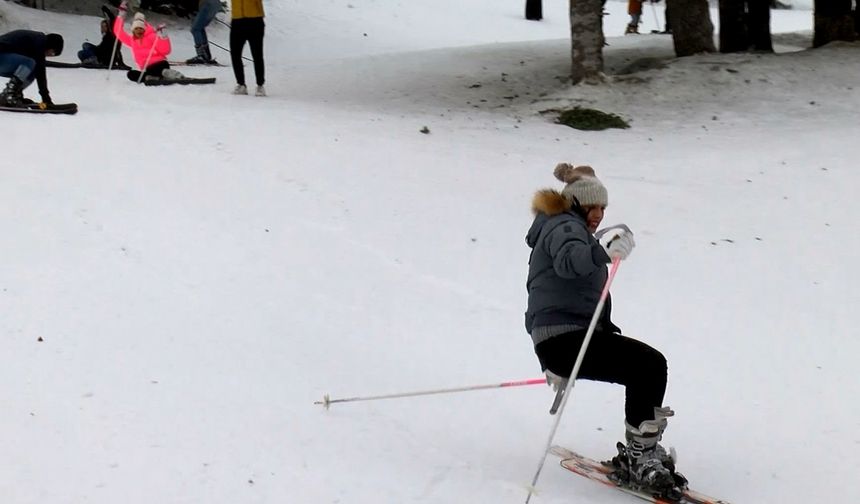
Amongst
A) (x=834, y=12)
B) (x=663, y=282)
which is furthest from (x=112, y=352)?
(x=834, y=12)

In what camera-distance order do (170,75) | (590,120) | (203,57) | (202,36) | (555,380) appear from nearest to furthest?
(555,380), (590,120), (170,75), (203,57), (202,36)

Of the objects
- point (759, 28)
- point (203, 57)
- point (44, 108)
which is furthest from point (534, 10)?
point (44, 108)

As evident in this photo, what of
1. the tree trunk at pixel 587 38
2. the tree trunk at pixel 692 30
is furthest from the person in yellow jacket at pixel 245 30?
the tree trunk at pixel 692 30

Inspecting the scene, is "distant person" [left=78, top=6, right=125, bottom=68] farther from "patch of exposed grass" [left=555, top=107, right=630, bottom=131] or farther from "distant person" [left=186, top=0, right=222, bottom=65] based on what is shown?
"patch of exposed grass" [left=555, top=107, right=630, bottom=131]

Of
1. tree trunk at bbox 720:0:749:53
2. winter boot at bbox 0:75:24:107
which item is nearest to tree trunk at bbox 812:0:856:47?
tree trunk at bbox 720:0:749:53

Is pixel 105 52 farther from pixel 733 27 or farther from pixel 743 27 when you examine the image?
pixel 743 27

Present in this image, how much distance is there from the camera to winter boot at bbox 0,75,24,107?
34.2 feet

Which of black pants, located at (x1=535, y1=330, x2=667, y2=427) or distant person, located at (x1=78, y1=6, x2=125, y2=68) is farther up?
distant person, located at (x1=78, y1=6, x2=125, y2=68)

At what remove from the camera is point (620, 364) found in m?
4.62

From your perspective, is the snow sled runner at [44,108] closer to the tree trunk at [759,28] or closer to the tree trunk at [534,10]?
the tree trunk at [759,28]

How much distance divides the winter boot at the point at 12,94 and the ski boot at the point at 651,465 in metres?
8.05

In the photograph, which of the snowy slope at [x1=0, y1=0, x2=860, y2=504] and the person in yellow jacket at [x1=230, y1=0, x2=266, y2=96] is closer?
the snowy slope at [x1=0, y1=0, x2=860, y2=504]

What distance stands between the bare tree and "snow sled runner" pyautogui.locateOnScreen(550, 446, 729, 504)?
39.1ft

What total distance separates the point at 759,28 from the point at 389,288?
10.7 meters
